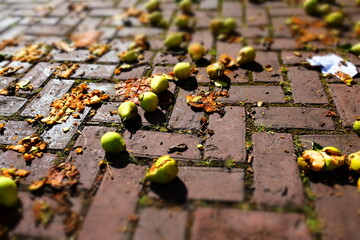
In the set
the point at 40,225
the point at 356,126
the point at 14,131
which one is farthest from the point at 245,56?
the point at 40,225

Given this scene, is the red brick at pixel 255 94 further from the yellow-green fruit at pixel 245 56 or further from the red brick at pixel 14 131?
the red brick at pixel 14 131

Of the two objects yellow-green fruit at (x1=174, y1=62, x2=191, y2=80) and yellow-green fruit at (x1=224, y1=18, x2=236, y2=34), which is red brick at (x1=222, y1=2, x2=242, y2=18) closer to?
yellow-green fruit at (x1=224, y1=18, x2=236, y2=34)

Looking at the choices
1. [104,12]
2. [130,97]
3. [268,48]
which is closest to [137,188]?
[130,97]

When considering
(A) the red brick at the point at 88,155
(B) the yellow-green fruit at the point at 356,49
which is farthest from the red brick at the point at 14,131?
(B) the yellow-green fruit at the point at 356,49

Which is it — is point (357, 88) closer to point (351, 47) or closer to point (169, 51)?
point (351, 47)

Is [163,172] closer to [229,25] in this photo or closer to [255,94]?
[255,94]
